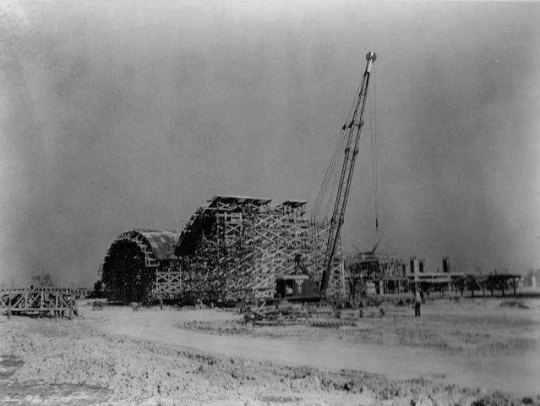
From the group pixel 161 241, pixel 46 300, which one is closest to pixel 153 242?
pixel 161 241

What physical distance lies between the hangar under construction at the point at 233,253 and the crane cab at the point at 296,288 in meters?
3.77

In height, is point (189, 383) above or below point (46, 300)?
below

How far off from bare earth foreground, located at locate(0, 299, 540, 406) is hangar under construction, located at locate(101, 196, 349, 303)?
20.6 m

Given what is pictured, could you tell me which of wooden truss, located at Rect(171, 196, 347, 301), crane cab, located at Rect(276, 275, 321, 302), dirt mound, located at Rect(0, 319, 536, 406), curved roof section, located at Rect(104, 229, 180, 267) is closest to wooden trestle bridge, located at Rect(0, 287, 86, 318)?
wooden truss, located at Rect(171, 196, 347, 301)

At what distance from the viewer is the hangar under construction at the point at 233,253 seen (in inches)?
1677

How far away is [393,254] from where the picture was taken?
215 ft

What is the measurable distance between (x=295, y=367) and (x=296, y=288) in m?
23.7

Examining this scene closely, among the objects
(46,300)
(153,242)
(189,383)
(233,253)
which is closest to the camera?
(189,383)

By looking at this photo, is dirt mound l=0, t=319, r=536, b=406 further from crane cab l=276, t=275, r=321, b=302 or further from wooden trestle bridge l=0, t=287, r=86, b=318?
crane cab l=276, t=275, r=321, b=302

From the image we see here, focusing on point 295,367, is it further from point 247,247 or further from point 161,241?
point 161,241

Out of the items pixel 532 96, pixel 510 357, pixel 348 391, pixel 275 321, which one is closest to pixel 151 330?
pixel 275 321

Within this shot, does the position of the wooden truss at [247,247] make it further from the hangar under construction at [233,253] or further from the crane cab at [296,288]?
the crane cab at [296,288]

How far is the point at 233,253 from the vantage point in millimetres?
42812

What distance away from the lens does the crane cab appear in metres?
37.4
